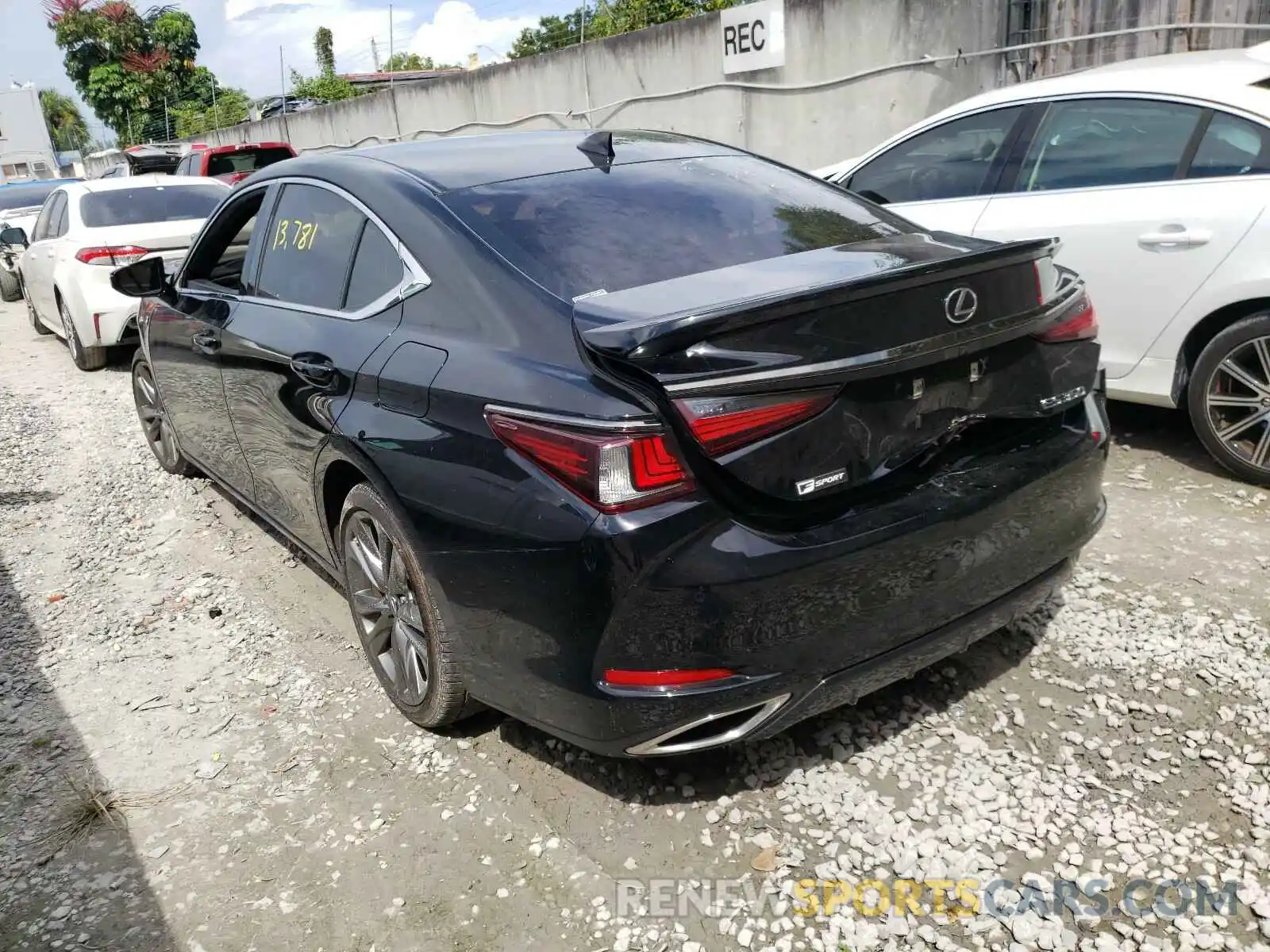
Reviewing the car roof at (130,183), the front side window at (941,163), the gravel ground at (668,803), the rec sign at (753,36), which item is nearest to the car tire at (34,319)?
the car roof at (130,183)

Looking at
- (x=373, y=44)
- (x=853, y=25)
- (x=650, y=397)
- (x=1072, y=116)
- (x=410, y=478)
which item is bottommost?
(x=410, y=478)

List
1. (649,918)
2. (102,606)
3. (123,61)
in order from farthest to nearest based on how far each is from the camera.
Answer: (123,61) < (102,606) < (649,918)

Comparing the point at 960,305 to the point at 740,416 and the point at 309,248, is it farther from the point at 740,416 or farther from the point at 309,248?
the point at 309,248

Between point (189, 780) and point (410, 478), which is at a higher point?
point (410, 478)

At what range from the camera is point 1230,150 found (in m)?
4.00

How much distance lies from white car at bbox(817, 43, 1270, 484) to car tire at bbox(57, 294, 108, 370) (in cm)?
701

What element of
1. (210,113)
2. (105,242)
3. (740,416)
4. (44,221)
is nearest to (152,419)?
(105,242)

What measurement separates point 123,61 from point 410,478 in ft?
148

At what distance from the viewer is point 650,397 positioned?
210 centimetres

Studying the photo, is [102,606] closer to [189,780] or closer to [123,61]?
[189,780]

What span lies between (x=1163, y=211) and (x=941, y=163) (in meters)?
1.26

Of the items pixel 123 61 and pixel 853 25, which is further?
pixel 123 61

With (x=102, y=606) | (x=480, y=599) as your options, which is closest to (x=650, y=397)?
(x=480, y=599)

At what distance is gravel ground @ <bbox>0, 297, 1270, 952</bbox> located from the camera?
7.47ft
